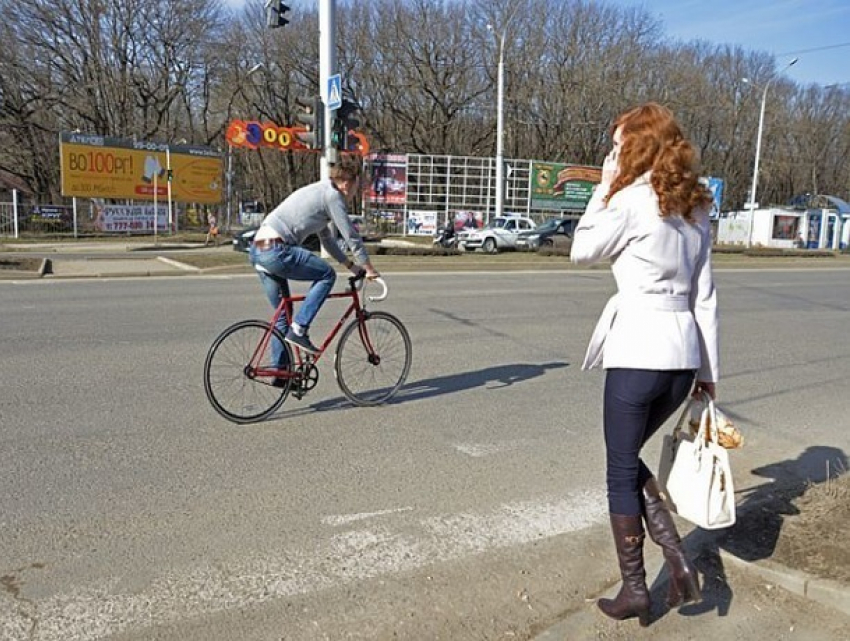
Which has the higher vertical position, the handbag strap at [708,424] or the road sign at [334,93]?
the road sign at [334,93]

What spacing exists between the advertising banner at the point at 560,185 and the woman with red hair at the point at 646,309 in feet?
145

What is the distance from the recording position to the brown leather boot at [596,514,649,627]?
2.79 metres

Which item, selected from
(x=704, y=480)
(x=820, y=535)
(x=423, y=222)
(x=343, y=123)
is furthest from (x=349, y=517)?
(x=423, y=222)

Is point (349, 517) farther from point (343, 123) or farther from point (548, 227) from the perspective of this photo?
point (548, 227)

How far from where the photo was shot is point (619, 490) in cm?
288

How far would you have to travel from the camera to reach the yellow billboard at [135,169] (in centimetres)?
3600

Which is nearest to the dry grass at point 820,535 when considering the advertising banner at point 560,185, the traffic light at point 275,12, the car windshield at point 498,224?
the traffic light at point 275,12

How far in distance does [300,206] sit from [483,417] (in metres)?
2.23

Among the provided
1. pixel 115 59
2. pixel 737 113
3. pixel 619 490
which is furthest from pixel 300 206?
pixel 737 113

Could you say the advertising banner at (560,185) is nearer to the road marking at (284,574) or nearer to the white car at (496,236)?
the white car at (496,236)

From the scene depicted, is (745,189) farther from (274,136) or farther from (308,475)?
(308,475)

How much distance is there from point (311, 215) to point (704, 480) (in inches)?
139

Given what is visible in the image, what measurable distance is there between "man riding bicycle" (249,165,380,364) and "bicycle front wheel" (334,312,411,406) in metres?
0.41

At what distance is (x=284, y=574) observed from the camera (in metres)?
3.21
